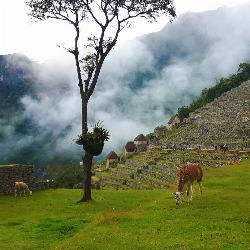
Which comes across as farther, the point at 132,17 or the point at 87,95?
the point at 132,17

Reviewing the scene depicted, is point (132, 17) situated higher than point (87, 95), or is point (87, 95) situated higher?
point (132, 17)

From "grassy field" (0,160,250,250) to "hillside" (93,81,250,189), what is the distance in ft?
74.4

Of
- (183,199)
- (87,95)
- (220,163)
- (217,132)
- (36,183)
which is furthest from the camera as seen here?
(217,132)

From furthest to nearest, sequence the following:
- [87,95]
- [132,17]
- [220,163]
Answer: [220,163], [132,17], [87,95]

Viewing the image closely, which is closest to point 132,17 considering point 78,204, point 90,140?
point 90,140

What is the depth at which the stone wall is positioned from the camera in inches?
1489

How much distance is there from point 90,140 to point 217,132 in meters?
52.1

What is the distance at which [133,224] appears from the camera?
1862 cm

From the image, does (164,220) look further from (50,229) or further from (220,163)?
(220,163)

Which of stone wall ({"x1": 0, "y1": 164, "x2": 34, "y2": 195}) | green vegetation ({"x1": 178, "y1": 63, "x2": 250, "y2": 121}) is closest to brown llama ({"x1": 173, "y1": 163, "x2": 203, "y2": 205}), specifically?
stone wall ({"x1": 0, "y1": 164, "x2": 34, "y2": 195})

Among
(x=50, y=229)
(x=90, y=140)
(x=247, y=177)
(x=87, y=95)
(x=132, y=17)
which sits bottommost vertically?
(x=50, y=229)

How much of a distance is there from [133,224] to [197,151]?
51189 mm

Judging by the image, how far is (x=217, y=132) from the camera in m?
79.6

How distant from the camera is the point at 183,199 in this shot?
80.9ft
